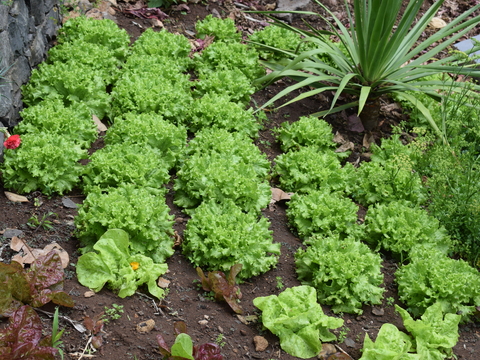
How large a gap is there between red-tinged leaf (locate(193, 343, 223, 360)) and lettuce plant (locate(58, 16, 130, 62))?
163 inches

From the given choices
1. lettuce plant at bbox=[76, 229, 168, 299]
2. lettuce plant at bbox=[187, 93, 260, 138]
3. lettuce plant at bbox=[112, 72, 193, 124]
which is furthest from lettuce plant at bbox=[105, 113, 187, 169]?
lettuce plant at bbox=[76, 229, 168, 299]

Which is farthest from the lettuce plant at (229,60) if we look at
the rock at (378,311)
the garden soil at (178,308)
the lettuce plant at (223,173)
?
the rock at (378,311)

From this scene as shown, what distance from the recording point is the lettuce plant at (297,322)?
349 cm

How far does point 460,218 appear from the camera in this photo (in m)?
4.63

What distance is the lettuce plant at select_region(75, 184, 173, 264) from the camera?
3906 mm

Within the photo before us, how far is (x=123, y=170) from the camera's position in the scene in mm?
4461

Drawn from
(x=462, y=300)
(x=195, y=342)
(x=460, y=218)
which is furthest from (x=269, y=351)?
(x=460, y=218)

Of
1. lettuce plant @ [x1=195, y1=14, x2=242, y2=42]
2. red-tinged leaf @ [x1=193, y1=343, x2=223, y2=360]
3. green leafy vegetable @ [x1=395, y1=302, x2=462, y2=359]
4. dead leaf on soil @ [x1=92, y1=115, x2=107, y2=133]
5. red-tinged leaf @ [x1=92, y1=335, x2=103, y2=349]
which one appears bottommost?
dead leaf on soil @ [x1=92, y1=115, x2=107, y2=133]

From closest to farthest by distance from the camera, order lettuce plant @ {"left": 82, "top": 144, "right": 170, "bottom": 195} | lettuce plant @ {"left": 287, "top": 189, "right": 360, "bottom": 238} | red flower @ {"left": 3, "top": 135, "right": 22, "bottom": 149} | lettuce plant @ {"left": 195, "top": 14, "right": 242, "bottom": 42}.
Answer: red flower @ {"left": 3, "top": 135, "right": 22, "bottom": 149} → lettuce plant @ {"left": 82, "top": 144, "right": 170, "bottom": 195} → lettuce plant @ {"left": 287, "top": 189, "right": 360, "bottom": 238} → lettuce plant @ {"left": 195, "top": 14, "right": 242, "bottom": 42}

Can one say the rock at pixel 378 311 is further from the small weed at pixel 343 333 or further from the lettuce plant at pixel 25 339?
the lettuce plant at pixel 25 339

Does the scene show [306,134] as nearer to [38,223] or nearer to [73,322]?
[38,223]

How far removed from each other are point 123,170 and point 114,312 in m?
1.35

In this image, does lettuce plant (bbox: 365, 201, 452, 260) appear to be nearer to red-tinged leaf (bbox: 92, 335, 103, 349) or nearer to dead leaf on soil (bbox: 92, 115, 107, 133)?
red-tinged leaf (bbox: 92, 335, 103, 349)

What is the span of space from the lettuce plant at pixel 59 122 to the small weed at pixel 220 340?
7.25 feet
